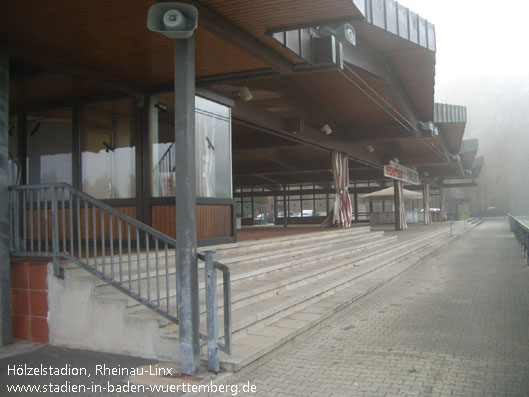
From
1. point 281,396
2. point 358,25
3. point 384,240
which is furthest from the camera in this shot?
point 384,240

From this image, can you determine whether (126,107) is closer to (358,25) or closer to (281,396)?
(358,25)

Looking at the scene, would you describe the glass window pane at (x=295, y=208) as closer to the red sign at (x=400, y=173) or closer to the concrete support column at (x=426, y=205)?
the concrete support column at (x=426, y=205)

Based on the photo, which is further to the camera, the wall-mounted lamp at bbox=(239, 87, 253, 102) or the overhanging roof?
the wall-mounted lamp at bbox=(239, 87, 253, 102)

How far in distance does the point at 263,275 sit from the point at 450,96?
150 metres

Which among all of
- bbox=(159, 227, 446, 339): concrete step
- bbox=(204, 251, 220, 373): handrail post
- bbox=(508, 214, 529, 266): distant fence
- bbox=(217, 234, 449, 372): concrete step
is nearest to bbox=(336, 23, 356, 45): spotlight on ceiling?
bbox=(159, 227, 446, 339): concrete step

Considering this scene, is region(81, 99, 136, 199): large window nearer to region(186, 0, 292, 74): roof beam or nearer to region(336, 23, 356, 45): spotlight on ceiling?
region(186, 0, 292, 74): roof beam

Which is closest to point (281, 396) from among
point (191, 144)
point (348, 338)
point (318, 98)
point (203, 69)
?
point (348, 338)

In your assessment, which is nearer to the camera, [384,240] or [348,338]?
[348,338]

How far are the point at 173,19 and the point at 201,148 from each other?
13.7ft

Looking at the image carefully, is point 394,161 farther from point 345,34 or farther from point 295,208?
point 345,34

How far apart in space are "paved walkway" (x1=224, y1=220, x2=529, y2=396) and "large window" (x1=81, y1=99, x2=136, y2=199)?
13.0 feet

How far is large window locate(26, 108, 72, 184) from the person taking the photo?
24.5ft

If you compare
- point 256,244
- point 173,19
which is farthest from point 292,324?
point 173,19

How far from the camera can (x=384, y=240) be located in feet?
46.6
